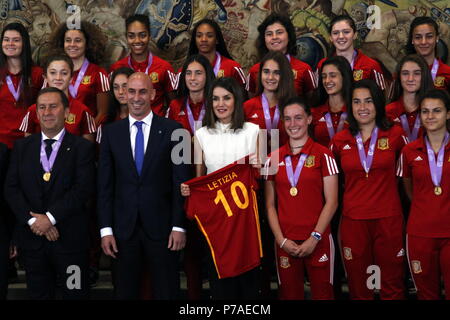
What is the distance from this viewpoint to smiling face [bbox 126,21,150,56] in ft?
21.9

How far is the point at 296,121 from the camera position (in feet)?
16.5

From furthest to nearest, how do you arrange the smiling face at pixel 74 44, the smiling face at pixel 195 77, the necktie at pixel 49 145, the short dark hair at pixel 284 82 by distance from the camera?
the smiling face at pixel 74 44
the smiling face at pixel 195 77
the short dark hair at pixel 284 82
the necktie at pixel 49 145

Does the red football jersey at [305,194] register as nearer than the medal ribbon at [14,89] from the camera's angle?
Yes

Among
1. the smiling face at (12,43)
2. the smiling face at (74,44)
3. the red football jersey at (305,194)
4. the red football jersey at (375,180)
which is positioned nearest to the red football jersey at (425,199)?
the red football jersey at (375,180)

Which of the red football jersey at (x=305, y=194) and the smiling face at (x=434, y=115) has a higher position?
the smiling face at (x=434, y=115)

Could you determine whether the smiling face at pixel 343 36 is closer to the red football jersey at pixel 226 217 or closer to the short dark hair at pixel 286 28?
the short dark hair at pixel 286 28

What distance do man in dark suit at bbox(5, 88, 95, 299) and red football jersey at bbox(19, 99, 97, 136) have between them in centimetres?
93

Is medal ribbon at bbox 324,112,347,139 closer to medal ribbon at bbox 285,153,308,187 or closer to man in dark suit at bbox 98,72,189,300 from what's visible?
medal ribbon at bbox 285,153,308,187

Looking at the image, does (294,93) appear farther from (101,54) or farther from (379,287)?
(101,54)

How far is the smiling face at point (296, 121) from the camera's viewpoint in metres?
5.01

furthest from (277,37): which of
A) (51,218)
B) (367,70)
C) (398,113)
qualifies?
(51,218)

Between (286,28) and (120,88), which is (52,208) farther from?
(286,28)

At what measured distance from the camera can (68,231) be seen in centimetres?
482

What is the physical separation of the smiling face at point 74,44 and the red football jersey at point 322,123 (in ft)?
8.09
